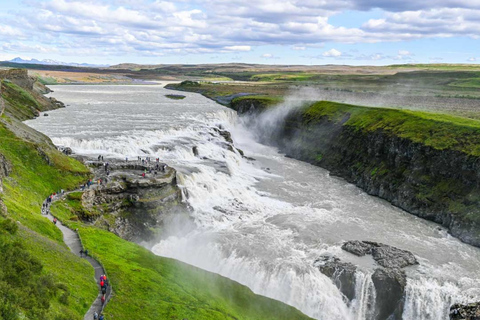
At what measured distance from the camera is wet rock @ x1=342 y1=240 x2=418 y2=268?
41.0 metres

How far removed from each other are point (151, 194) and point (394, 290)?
2910 cm

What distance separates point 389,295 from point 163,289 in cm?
2067

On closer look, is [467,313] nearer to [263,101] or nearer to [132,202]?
[132,202]

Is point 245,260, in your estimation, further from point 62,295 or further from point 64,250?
point 62,295

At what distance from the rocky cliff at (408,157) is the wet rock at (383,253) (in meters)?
12.3

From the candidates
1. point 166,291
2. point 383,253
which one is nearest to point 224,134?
point 383,253

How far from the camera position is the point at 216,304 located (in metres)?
32.3

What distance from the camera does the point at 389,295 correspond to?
37469 mm

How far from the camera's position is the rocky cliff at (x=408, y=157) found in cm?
5464

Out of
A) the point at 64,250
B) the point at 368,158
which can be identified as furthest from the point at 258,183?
the point at 64,250

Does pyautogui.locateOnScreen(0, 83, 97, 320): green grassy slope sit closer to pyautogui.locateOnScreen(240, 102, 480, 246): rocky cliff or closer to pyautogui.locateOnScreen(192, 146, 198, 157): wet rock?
pyautogui.locateOnScreen(192, 146, 198, 157): wet rock

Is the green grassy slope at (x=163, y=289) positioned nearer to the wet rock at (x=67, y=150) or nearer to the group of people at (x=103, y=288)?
the group of people at (x=103, y=288)

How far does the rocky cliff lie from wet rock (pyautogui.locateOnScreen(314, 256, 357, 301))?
755 inches

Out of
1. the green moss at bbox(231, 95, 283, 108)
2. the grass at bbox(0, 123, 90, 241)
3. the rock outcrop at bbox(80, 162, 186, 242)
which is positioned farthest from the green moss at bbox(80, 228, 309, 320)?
the green moss at bbox(231, 95, 283, 108)
